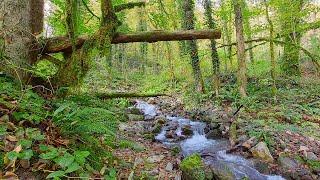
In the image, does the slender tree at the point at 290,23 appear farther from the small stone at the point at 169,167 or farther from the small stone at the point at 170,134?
the small stone at the point at 169,167

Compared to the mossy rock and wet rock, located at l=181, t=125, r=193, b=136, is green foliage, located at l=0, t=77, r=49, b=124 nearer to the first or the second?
the mossy rock

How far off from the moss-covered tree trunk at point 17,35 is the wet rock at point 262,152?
484 centimetres

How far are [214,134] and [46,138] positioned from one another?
6.22 m

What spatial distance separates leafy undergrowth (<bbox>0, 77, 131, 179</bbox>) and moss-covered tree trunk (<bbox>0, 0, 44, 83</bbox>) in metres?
0.33

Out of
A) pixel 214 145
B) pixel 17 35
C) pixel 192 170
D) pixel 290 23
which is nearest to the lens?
pixel 17 35

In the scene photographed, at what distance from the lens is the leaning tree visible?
145 inches

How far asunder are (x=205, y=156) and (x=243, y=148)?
96 cm

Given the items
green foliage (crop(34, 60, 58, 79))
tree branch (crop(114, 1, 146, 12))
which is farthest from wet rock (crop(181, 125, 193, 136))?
green foliage (crop(34, 60, 58, 79))

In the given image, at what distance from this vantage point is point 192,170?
5160 millimetres

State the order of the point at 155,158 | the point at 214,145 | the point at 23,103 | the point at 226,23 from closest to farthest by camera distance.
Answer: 1. the point at 23,103
2. the point at 155,158
3. the point at 214,145
4. the point at 226,23

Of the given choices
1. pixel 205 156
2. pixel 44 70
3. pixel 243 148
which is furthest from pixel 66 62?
pixel 243 148

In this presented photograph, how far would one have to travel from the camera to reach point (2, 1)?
12.3ft

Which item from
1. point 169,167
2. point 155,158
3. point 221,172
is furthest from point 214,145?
point 169,167

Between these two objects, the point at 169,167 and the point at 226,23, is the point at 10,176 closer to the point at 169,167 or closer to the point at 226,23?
the point at 169,167
